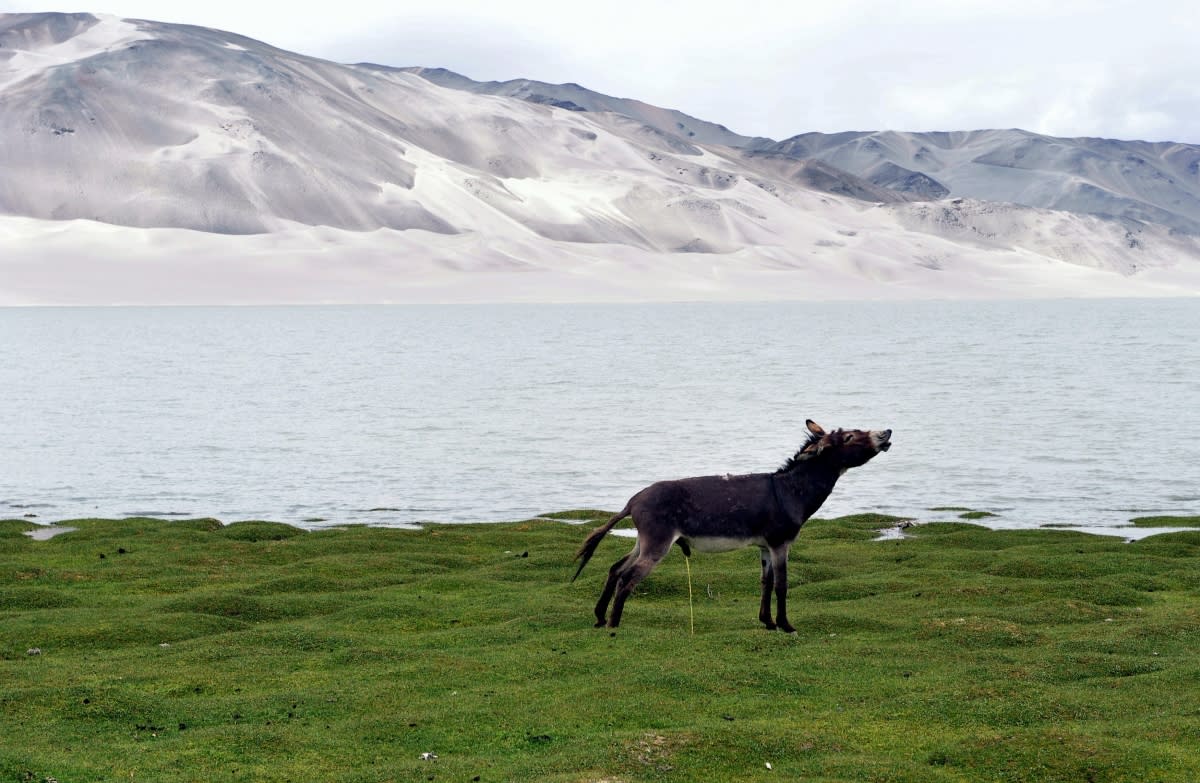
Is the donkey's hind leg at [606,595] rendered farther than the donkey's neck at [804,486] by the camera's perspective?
Yes

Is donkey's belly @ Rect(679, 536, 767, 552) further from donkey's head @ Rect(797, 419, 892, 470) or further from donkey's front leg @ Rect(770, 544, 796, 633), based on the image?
donkey's head @ Rect(797, 419, 892, 470)

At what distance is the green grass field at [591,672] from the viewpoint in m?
14.0

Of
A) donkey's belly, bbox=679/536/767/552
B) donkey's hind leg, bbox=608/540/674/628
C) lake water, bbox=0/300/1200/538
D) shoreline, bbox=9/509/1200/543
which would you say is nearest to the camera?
donkey's belly, bbox=679/536/767/552

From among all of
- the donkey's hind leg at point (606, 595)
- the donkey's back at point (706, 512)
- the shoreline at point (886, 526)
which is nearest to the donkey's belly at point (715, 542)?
the donkey's back at point (706, 512)

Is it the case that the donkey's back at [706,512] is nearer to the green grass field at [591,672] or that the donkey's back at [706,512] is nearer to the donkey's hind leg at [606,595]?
the donkey's hind leg at [606,595]

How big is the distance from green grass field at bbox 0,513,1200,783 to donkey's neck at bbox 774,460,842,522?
6.48ft

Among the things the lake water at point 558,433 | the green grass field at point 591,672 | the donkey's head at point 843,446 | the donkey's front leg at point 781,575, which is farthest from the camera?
the lake water at point 558,433

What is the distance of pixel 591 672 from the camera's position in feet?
59.3

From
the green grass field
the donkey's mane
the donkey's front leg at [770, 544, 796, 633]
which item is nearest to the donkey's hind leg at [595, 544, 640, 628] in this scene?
the green grass field

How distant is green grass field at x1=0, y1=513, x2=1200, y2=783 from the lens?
14.0 m

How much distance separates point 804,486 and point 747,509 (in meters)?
1.15

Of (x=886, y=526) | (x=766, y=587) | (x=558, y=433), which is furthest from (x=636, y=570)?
(x=558, y=433)

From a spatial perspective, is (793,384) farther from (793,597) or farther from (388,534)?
(793,597)

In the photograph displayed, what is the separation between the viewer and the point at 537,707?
16312 mm
